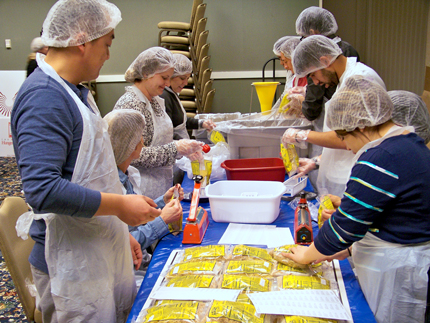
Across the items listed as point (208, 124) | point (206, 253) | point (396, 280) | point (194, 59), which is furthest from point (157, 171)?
point (194, 59)

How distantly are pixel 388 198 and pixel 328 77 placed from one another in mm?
1100

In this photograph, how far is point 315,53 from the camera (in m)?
1.86

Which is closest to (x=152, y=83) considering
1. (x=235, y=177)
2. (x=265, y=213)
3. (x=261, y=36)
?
(x=235, y=177)

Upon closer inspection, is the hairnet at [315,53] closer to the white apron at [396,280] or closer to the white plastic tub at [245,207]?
the white plastic tub at [245,207]

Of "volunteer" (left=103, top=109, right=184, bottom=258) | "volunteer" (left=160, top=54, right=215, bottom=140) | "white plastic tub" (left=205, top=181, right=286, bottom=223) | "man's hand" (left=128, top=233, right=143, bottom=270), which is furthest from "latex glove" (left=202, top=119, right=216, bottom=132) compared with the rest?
"man's hand" (left=128, top=233, right=143, bottom=270)

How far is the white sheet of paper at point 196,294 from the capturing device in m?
0.97

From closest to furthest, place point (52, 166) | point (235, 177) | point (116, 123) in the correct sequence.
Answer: point (52, 166) < point (116, 123) < point (235, 177)

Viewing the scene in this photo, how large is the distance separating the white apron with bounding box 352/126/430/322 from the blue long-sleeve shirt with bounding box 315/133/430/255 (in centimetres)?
3

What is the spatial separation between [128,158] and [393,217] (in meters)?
1.02

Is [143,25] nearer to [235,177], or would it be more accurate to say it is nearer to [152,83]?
[152,83]

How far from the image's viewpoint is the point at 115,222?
1146mm

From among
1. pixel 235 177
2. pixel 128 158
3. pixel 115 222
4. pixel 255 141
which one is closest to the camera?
pixel 115 222

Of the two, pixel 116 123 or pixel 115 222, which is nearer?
pixel 115 222

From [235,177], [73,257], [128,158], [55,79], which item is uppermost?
[55,79]
